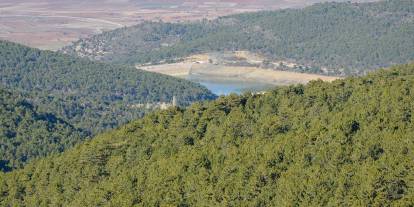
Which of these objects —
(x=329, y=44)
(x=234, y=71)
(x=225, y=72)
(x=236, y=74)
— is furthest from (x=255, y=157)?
(x=329, y=44)

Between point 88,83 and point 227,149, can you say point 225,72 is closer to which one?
point 88,83

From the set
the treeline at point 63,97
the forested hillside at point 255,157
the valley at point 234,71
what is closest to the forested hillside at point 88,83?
the treeline at point 63,97

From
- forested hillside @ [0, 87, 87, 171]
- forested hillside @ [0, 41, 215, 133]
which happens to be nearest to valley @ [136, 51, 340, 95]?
forested hillside @ [0, 41, 215, 133]

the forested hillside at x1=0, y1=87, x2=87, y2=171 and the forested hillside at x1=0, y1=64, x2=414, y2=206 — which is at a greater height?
the forested hillside at x1=0, y1=64, x2=414, y2=206

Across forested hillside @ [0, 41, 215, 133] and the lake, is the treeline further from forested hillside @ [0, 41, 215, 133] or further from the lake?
the lake

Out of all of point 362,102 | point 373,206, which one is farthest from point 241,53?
point 373,206

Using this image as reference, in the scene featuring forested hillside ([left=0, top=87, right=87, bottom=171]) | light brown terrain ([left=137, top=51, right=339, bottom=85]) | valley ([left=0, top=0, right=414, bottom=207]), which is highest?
valley ([left=0, top=0, right=414, bottom=207])

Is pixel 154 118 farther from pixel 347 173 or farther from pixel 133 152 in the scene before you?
pixel 347 173

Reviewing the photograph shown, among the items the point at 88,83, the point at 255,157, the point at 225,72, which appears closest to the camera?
the point at 255,157
